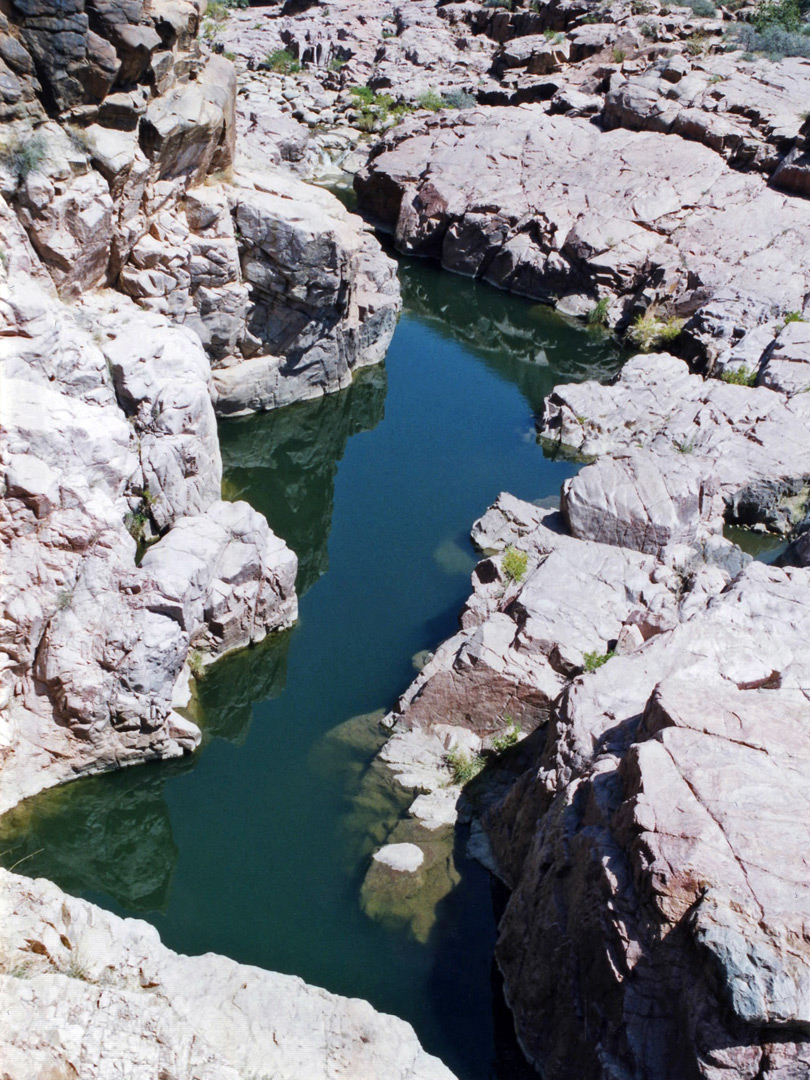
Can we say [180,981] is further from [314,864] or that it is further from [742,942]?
[742,942]

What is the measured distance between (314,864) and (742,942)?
6.45 m

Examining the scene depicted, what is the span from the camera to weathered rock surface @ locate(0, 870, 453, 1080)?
6.64m

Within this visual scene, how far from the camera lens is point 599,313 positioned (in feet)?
104

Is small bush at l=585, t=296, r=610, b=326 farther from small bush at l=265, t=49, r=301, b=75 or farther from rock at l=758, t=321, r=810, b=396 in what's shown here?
small bush at l=265, t=49, r=301, b=75

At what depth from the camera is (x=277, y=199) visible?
74.4 feet

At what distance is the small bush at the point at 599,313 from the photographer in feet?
104

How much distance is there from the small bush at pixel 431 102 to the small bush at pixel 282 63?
9108 mm

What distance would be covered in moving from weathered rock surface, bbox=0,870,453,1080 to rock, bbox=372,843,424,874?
320 cm

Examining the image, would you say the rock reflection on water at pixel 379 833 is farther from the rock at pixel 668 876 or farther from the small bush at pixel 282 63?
the small bush at pixel 282 63

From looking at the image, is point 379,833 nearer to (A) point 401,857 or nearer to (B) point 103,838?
(A) point 401,857

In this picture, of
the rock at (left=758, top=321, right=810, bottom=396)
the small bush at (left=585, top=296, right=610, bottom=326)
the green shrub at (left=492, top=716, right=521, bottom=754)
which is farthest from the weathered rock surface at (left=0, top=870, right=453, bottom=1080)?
the small bush at (left=585, top=296, right=610, bottom=326)

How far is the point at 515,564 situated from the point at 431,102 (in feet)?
107

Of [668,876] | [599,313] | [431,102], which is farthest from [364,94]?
[668,876]

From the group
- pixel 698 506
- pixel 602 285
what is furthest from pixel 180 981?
pixel 602 285
